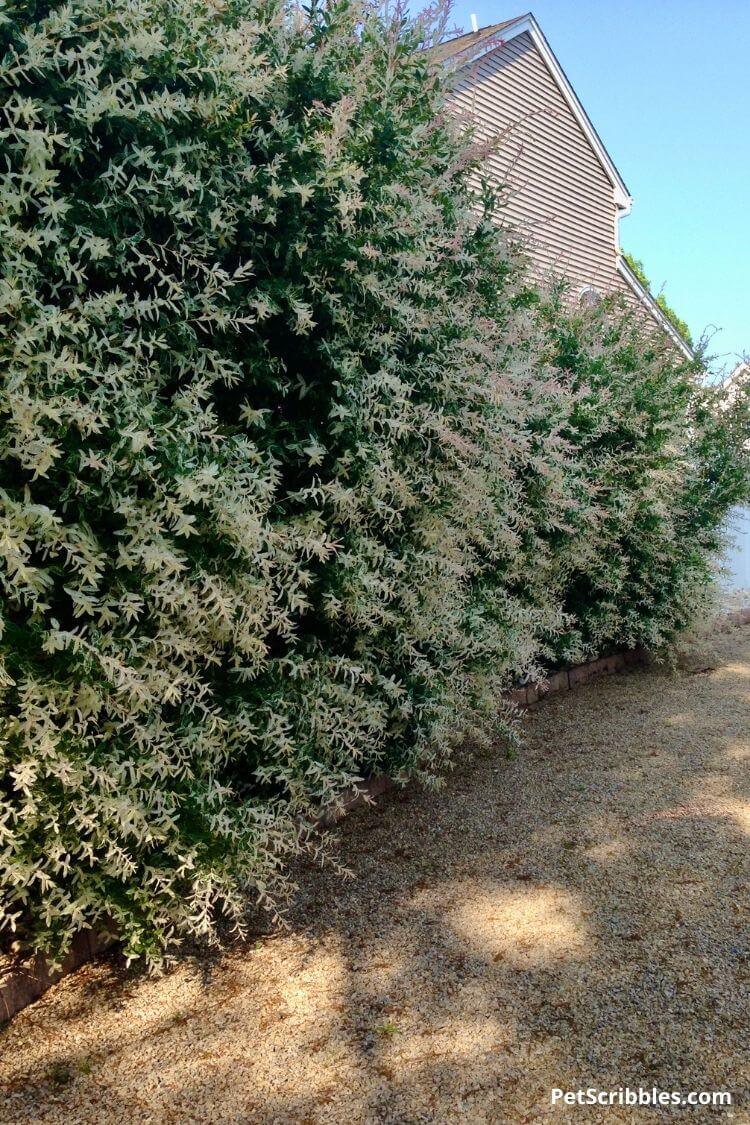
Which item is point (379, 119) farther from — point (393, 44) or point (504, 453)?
point (504, 453)

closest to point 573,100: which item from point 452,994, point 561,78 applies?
point 561,78

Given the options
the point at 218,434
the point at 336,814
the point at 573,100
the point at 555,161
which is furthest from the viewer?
the point at 573,100

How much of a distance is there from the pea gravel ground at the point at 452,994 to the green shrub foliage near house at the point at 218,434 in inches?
12.4

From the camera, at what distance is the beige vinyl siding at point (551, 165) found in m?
11.3

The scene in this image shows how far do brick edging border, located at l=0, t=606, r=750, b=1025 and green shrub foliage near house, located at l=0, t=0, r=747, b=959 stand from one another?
7.8 inches

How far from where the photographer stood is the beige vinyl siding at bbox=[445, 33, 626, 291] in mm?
11312

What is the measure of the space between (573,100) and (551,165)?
1.45 meters

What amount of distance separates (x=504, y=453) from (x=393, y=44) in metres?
1.79

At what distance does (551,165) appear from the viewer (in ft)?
41.7

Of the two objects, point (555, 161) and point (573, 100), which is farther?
point (573, 100)

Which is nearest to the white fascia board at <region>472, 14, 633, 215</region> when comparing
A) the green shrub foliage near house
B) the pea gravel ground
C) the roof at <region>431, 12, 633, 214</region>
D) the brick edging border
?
the roof at <region>431, 12, 633, 214</region>

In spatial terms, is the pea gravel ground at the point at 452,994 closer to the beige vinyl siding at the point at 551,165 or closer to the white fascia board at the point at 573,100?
the beige vinyl siding at the point at 551,165

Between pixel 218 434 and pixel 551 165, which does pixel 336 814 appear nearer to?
pixel 218 434

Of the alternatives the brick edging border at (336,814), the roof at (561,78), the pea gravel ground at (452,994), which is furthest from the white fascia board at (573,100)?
the pea gravel ground at (452,994)
